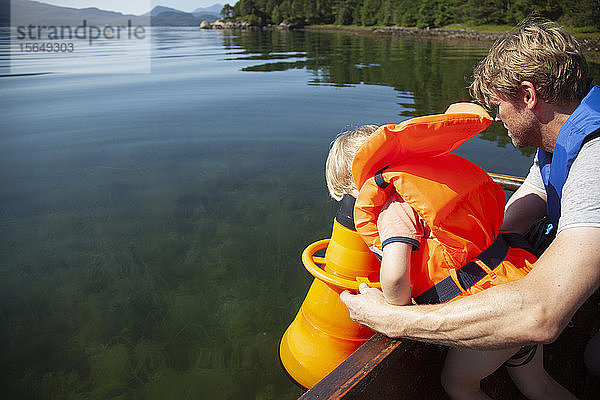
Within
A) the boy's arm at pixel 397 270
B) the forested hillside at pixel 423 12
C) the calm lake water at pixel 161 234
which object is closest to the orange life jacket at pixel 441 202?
the boy's arm at pixel 397 270

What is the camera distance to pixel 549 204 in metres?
2.25

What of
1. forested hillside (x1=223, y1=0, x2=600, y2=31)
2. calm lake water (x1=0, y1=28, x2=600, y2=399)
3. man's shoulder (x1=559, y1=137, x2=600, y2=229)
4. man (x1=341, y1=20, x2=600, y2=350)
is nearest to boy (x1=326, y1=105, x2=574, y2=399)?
man (x1=341, y1=20, x2=600, y2=350)

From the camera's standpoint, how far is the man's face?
6.43ft

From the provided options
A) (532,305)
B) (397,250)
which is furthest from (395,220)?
(532,305)

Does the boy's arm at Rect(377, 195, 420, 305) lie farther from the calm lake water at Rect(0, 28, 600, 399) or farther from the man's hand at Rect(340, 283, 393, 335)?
the calm lake water at Rect(0, 28, 600, 399)

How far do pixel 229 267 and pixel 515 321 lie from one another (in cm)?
330

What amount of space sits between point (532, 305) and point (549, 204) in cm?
104

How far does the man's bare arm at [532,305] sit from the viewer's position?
1.39 m

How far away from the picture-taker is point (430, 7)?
6109cm

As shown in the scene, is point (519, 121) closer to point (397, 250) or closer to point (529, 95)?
point (529, 95)

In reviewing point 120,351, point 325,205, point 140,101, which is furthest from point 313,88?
point 120,351

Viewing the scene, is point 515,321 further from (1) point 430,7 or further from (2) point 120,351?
(1) point 430,7

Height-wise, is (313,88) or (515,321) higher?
(313,88)

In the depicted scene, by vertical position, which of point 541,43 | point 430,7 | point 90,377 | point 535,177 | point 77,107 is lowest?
point 90,377
